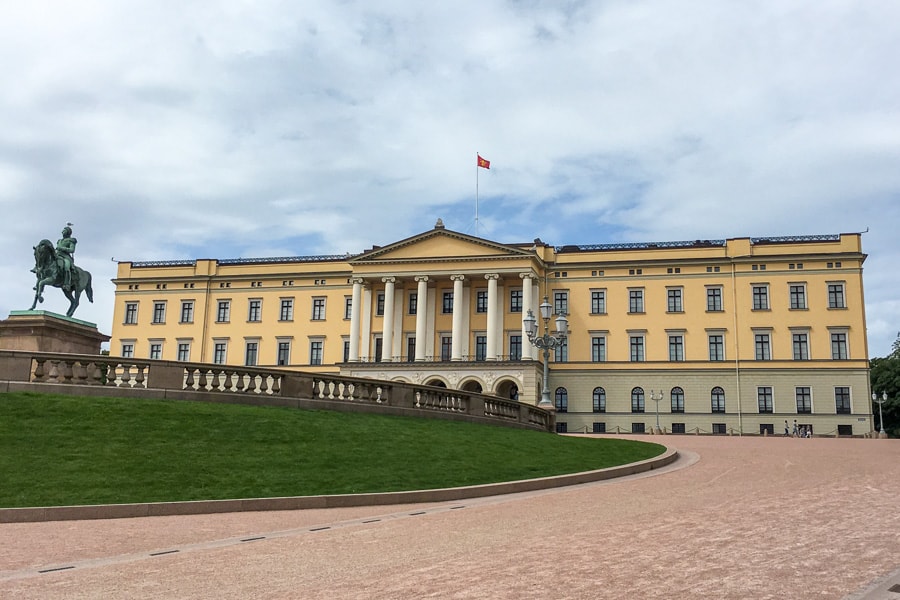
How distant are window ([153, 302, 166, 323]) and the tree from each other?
7180 cm

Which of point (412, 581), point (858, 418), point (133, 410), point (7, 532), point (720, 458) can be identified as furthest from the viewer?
point (858, 418)

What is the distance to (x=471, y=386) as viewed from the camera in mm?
67188

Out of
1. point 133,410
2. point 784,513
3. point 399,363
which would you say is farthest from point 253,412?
point 399,363

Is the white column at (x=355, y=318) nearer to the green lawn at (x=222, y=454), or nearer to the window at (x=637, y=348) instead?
the window at (x=637, y=348)

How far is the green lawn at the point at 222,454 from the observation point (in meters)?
15.3

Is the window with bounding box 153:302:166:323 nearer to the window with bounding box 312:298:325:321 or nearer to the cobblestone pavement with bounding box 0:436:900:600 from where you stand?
the window with bounding box 312:298:325:321

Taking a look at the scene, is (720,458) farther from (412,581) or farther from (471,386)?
(471,386)

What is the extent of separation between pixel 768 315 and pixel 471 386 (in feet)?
79.2

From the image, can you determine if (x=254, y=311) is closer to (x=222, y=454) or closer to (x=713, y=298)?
(x=713, y=298)

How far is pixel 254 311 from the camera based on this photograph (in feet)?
245

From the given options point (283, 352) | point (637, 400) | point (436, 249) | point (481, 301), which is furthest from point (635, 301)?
point (283, 352)

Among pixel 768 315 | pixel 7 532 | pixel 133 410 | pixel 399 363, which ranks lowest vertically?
pixel 7 532

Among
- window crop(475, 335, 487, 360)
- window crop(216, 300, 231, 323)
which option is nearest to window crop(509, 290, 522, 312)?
window crop(475, 335, 487, 360)

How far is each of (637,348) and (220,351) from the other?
36.9m
